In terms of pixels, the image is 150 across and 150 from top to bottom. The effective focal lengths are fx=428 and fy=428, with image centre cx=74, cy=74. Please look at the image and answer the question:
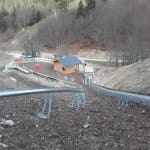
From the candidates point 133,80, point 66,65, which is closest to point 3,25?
point 66,65

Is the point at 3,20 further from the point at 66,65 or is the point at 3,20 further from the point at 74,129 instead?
the point at 74,129

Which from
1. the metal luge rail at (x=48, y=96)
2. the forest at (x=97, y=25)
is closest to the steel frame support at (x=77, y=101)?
the metal luge rail at (x=48, y=96)

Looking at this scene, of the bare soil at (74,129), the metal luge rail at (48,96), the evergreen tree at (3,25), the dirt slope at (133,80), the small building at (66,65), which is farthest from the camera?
the evergreen tree at (3,25)

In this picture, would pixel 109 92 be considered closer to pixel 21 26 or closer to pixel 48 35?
pixel 48 35

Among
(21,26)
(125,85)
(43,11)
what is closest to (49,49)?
(21,26)

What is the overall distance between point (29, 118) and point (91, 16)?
86491 millimetres

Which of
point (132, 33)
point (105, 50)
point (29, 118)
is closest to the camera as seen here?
point (29, 118)

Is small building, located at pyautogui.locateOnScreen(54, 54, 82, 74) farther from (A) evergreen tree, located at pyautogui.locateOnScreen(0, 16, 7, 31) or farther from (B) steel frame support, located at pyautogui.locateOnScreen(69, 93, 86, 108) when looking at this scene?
(A) evergreen tree, located at pyautogui.locateOnScreen(0, 16, 7, 31)

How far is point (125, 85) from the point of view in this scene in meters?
34.1

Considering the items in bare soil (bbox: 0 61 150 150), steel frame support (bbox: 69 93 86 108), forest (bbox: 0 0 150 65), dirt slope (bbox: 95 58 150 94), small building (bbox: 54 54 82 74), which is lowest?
bare soil (bbox: 0 61 150 150)

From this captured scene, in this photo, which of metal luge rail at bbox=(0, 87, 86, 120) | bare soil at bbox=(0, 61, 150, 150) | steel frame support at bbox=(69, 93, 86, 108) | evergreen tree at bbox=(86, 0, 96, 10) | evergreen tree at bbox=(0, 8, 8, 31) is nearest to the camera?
bare soil at bbox=(0, 61, 150, 150)

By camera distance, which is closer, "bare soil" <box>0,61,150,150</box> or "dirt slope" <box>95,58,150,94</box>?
"bare soil" <box>0,61,150,150</box>

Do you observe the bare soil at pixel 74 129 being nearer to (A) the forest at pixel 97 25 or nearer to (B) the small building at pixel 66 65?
(B) the small building at pixel 66 65

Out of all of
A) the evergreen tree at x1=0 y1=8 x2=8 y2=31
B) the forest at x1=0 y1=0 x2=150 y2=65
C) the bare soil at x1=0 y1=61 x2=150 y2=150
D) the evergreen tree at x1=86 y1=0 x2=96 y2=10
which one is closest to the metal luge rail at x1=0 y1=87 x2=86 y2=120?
the bare soil at x1=0 y1=61 x2=150 y2=150
